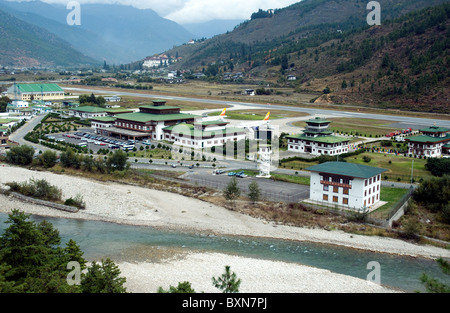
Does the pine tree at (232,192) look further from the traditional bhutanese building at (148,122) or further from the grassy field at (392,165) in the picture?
the traditional bhutanese building at (148,122)

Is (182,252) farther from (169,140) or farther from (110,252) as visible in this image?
(169,140)

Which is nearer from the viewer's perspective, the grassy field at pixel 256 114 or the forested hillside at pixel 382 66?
the grassy field at pixel 256 114

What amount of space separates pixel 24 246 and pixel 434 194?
96.1ft

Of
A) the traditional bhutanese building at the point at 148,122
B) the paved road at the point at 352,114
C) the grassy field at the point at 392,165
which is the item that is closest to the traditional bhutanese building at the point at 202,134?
the traditional bhutanese building at the point at 148,122

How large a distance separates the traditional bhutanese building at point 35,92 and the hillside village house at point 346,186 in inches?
3624

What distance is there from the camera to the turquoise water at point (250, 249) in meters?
24.9

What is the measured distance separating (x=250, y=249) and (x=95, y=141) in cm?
3972

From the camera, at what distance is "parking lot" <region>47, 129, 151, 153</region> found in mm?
58500

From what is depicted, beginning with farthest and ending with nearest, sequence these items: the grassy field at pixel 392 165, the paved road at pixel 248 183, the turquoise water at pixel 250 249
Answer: the grassy field at pixel 392 165
the paved road at pixel 248 183
the turquoise water at pixel 250 249

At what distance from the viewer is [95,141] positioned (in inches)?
2442

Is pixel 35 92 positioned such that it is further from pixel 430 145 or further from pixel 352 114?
pixel 430 145

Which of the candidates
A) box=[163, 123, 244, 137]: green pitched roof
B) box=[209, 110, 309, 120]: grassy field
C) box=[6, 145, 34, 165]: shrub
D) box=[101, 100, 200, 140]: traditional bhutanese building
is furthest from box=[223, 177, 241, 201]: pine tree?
box=[209, 110, 309, 120]: grassy field

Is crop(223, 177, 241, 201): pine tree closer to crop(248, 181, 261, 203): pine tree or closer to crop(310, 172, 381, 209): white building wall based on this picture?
crop(248, 181, 261, 203): pine tree
